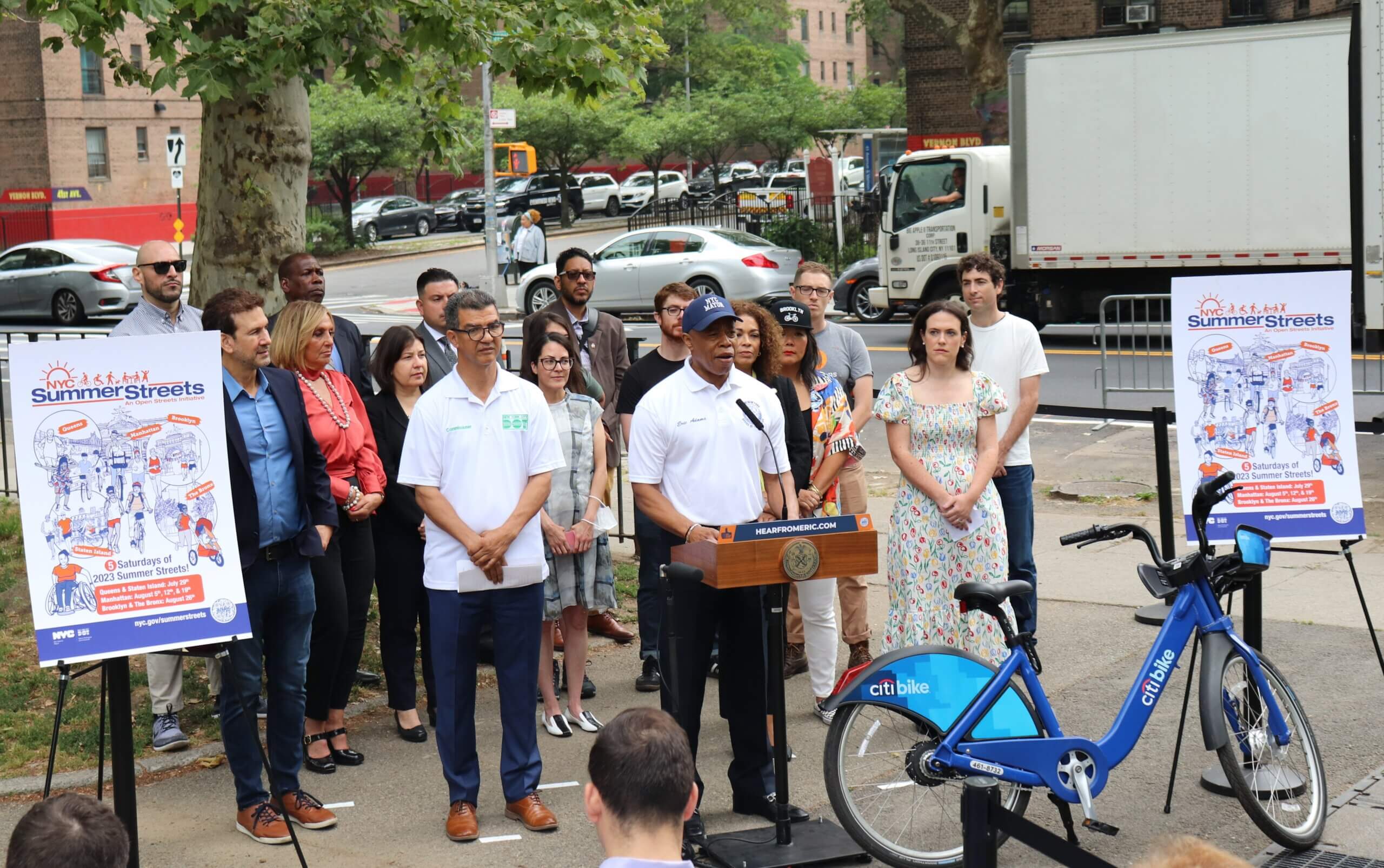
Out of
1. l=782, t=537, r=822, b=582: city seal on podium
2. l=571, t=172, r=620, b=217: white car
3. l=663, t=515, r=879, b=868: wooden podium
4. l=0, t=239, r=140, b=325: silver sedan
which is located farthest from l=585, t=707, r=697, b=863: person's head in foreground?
l=571, t=172, r=620, b=217: white car

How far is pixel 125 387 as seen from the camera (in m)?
4.92

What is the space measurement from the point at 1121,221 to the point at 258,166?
43.2ft

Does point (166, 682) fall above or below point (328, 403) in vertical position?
below

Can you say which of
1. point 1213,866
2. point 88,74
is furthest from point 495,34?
point 88,74

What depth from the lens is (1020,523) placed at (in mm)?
7527

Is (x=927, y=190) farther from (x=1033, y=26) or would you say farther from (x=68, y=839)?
(x=68, y=839)

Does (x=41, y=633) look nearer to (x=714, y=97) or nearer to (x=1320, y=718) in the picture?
(x=1320, y=718)

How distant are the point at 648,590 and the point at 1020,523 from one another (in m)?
1.86

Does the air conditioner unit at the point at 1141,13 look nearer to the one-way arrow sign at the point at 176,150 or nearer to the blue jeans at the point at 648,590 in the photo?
the one-way arrow sign at the point at 176,150

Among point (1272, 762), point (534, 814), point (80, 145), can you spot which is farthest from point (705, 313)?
point (80, 145)

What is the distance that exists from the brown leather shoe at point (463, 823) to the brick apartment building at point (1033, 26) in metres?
30.0

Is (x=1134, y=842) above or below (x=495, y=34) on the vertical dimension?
below

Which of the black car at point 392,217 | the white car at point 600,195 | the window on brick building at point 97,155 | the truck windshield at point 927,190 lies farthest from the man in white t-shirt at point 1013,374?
the window on brick building at point 97,155

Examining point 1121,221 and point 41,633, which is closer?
point 41,633
